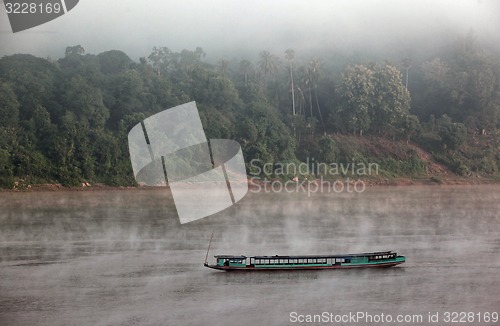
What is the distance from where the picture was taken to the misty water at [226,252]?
14.3 metres

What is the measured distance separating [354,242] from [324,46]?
46871 mm

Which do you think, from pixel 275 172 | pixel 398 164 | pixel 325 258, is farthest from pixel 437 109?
pixel 325 258

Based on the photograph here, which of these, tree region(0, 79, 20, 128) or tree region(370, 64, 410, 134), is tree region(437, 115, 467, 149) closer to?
tree region(370, 64, 410, 134)

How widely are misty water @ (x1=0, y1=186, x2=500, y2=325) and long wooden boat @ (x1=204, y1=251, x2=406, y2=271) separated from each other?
0.60 feet

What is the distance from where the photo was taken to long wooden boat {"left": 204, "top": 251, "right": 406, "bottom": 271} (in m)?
17.4

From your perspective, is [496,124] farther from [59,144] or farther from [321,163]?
[59,144]

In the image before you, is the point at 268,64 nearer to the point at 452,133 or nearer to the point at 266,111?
the point at 266,111

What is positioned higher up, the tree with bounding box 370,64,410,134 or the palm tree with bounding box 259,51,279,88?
the palm tree with bounding box 259,51,279,88

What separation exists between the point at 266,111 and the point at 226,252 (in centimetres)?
2551

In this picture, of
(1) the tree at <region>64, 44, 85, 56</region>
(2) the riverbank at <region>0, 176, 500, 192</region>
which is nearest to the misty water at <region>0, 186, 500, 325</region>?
(2) the riverbank at <region>0, 176, 500, 192</region>

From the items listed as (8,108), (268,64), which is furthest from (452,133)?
(8,108)

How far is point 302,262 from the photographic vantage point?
17547mm

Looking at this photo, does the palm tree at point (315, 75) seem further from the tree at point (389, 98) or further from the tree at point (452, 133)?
the tree at point (452, 133)

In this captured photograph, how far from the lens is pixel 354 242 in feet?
70.8
